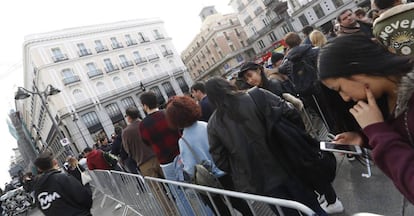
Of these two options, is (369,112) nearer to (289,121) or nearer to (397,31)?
(397,31)

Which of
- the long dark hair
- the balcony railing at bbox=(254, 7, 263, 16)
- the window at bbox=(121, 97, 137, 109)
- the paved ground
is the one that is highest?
the balcony railing at bbox=(254, 7, 263, 16)

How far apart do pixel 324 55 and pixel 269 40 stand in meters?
49.6

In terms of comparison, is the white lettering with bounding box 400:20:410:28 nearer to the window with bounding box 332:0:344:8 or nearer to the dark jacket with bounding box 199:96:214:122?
the dark jacket with bounding box 199:96:214:122

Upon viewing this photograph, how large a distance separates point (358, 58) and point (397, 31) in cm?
83

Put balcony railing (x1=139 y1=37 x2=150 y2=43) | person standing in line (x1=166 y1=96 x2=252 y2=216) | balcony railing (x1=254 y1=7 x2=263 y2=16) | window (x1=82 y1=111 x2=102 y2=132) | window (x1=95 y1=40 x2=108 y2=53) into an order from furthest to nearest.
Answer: balcony railing (x1=139 y1=37 x2=150 y2=43) < balcony railing (x1=254 y1=7 x2=263 y2=16) < window (x1=95 y1=40 x2=108 y2=53) < window (x1=82 y1=111 x2=102 y2=132) < person standing in line (x1=166 y1=96 x2=252 y2=216)

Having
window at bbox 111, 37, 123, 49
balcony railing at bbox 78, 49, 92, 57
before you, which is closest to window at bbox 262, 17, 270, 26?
window at bbox 111, 37, 123, 49

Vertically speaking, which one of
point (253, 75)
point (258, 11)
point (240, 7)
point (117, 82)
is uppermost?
point (240, 7)

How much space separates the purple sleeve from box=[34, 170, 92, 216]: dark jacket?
3316 millimetres

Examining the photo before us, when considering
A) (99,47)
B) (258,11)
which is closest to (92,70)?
(99,47)

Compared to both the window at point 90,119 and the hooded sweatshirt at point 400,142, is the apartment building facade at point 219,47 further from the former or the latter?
the hooded sweatshirt at point 400,142

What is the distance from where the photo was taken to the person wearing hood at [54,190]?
323cm

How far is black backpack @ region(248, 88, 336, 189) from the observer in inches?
87.0

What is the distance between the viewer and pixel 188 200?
268cm

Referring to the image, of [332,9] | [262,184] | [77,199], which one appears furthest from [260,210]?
[332,9]
